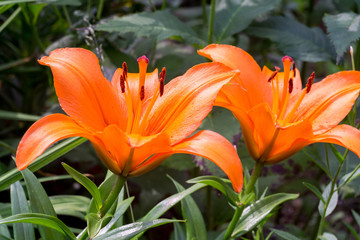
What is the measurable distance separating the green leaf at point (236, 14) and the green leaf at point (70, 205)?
1.45ft

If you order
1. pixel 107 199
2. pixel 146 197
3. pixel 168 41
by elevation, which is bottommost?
pixel 146 197

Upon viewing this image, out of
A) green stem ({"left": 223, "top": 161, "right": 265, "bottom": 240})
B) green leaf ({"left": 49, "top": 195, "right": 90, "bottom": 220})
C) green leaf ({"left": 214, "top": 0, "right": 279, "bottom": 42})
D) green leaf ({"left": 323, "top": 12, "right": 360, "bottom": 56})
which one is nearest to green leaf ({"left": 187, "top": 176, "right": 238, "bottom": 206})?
green stem ({"left": 223, "top": 161, "right": 265, "bottom": 240})

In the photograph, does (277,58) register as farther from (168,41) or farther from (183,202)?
(183,202)

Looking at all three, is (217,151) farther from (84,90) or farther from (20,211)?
(20,211)

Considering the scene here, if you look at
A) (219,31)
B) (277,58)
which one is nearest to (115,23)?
(219,31)

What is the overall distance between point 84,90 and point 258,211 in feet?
0.86

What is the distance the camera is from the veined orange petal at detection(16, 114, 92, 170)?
418mm

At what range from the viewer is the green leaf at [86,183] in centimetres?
47

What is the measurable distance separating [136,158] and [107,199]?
2.2 inches

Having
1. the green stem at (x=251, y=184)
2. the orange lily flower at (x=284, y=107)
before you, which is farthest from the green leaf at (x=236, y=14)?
the green stem at (x=251, y=184)

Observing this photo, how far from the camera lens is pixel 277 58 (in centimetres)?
139

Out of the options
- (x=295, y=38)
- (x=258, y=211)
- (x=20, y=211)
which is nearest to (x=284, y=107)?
(x=258, y=211)

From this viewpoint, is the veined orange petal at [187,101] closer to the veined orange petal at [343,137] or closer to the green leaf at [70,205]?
the veined orange petal at [343,137]

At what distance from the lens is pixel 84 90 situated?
509 mm
